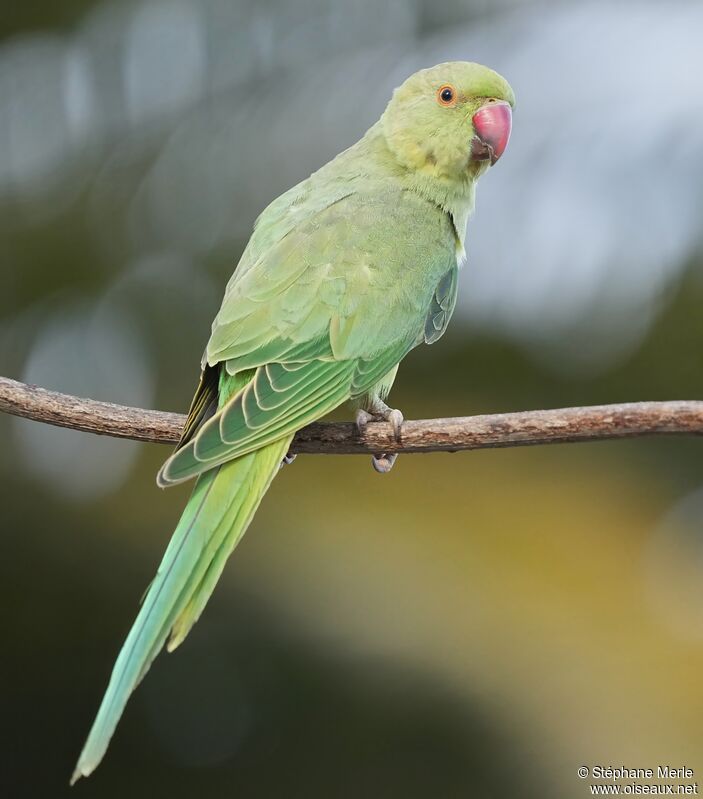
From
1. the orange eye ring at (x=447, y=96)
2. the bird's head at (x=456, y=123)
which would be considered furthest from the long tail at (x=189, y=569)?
the orange eye ring at (x=447, y=96)

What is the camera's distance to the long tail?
233 cm

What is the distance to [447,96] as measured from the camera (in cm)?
366

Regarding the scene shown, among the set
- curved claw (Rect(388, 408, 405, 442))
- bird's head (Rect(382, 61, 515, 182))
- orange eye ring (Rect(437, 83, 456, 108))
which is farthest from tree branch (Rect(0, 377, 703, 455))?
orange eye ring (Rect(437, 83, 456, 108))

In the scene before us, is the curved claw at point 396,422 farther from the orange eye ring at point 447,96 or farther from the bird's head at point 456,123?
the orange eye ring at point 447,96

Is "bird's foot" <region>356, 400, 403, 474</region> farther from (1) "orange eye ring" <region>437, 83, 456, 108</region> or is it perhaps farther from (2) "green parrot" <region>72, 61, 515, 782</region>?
(1) "orange eye ring" <region>437, 83, 456, 108</region>

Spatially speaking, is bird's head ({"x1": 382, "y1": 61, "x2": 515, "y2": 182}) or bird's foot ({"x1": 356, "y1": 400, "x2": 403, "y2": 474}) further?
bird's head ({"x1": 382, "y1": 61, "x2": 515, "y2": 182})

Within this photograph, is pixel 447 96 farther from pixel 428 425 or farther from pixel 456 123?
pixel 428 425

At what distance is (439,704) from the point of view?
4379 mm

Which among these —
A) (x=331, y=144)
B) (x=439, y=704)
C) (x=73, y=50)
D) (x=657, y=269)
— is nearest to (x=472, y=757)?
(x=439, y=704)

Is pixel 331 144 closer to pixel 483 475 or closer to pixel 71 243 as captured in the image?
pixel 71 243

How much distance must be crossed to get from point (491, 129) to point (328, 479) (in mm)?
1889

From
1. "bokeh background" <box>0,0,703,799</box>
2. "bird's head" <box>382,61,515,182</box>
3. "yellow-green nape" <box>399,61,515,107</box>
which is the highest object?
"yellow-green nape" <box>399,61,515,107</box>

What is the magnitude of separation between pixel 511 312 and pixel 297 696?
207cm

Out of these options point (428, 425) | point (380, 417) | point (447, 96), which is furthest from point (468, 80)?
point (428, 425)
